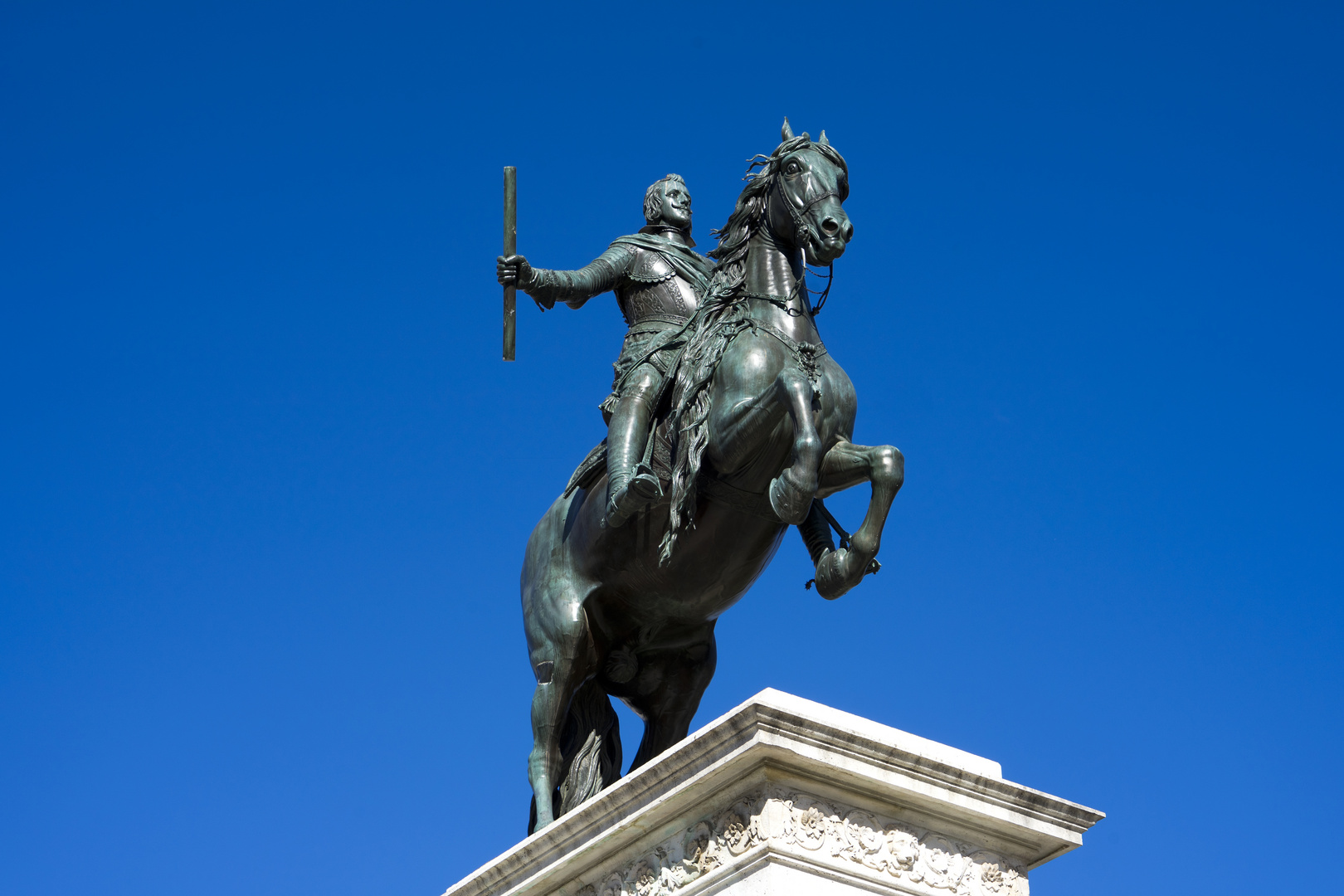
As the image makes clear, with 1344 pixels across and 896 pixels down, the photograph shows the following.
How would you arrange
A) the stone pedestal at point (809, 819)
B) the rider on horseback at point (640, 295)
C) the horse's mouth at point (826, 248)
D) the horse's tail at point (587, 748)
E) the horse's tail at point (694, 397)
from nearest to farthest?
the stone pedestal at point (809, 819) < the horse's mouth at point (826, 248) < the horse's tail at point (694, 397) < the rider on horseback at point (640, 295) < the horse's tail at point (587, 748)

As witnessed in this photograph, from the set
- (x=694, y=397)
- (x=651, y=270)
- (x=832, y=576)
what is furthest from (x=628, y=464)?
(x=651, y=270)

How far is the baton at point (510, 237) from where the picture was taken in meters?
11.0

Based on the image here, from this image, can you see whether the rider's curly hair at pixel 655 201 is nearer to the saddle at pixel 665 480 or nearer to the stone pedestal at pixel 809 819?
the saddle at pixel 665 480

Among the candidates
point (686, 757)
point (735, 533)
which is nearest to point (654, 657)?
point (735, 533)

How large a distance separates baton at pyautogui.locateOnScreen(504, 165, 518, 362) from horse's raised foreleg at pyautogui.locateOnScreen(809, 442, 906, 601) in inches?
114

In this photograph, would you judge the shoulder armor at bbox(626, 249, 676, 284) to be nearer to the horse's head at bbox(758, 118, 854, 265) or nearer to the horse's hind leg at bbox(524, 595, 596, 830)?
the horse's head at bbox(758, 118, 854, 265)

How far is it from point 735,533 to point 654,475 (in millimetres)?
573

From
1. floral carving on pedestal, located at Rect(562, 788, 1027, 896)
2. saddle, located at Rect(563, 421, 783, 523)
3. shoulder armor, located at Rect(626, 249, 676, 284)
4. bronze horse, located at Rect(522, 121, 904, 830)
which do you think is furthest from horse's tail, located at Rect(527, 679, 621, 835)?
shoulder armor, located at Rect(626, 249, 676, 284)

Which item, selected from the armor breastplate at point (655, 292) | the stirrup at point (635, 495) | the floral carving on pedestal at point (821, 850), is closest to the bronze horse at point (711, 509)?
the stirrup at point (635, 495)

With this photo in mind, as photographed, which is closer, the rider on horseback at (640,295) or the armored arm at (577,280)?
the rider on horseback at (640,295)

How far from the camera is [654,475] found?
9750 millimetres

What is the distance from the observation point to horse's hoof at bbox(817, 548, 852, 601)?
891 cm

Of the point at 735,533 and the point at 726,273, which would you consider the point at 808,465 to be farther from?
the point at 726,273

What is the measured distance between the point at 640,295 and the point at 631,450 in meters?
1.88
